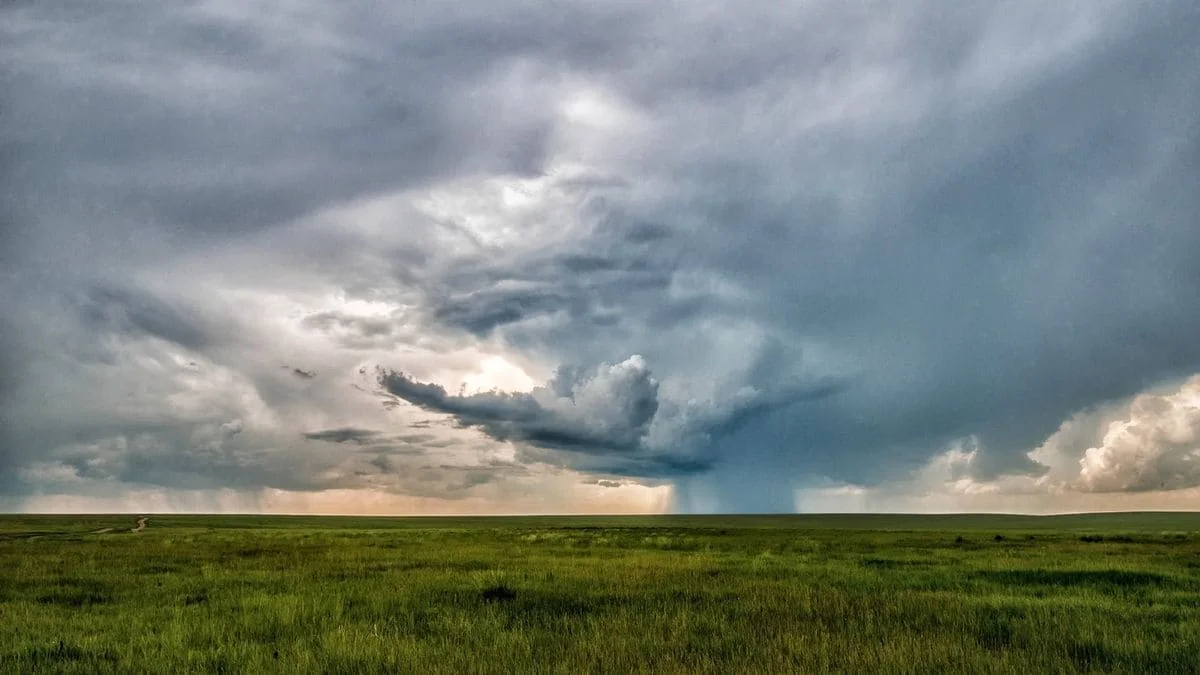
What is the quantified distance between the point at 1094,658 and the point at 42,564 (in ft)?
108

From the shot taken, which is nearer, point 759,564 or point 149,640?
point 149,640

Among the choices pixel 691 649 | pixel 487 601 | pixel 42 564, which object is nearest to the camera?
pixel 691 649

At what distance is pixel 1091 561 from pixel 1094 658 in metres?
24.5

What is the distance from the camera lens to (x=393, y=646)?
37.7 feet

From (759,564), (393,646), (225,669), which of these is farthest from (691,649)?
(759,564)

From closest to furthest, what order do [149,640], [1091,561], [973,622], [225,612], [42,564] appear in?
[149,640], [973,622], [225,612], [42,564], [1091,561]

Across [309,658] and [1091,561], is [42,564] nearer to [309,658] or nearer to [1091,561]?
[309,658]

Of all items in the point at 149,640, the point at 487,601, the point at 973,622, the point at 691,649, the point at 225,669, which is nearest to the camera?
the point at 225,669

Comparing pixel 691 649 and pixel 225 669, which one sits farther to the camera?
pixel 691 649

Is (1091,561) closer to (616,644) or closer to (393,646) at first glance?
(616,644)

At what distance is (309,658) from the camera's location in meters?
10.8

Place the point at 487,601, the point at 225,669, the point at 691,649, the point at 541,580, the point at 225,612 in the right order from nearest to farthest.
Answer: the point at 225,669
the point at 691,649
the point at 225,612
the point at 487,601
the point at 541,580

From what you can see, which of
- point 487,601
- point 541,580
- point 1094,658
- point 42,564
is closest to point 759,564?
point 541,580

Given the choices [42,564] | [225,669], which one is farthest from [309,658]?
[42,564]
